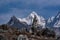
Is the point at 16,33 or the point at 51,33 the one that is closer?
the point at 16,33

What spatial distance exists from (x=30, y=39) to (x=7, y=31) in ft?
19.1

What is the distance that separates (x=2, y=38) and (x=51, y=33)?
16467 millimetres

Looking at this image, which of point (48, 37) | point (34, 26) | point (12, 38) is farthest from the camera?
point (34, 26)

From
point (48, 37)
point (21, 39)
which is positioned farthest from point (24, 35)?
point (48, 37)

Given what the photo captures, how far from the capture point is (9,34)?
7131 centimetres

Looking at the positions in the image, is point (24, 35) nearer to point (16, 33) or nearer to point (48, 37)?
point (16, 33)

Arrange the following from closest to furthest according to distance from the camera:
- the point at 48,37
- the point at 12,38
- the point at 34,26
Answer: the point at 12,38 → the point at 48,37 → the point at 34,26

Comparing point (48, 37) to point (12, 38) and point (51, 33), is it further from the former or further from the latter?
point (12, 38)

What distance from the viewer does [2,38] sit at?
71312 mm

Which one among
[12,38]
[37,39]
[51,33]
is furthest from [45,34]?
[12,38]

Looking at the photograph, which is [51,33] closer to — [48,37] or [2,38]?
[48,37]

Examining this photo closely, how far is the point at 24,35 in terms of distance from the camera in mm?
72500

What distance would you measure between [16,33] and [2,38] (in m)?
3.76

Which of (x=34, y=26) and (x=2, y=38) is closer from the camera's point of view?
(x=2, y=38)
